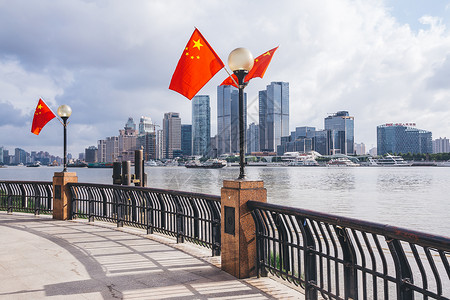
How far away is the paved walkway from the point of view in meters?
5.39

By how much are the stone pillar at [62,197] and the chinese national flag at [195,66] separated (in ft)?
21.7

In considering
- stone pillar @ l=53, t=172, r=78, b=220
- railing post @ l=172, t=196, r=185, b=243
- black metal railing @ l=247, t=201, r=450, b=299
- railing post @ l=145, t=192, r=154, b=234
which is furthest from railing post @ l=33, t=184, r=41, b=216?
black metal railing @ l=247, t=201, r=450, b=299

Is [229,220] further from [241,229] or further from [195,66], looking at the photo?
[195,66]

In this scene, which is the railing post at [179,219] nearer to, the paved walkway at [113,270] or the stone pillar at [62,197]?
the paved walkway at [113,270]

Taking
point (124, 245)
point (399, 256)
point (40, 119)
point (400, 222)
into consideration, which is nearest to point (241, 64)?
point (399, 256)

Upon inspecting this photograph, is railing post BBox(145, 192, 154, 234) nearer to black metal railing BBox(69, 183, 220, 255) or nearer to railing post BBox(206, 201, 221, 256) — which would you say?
black metal railing BBox(69, 183, 220, 255)

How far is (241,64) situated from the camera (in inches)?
267

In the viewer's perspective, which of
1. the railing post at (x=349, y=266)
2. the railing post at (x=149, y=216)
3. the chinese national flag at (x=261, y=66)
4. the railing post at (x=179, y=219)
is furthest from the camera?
the railing post at (x=149, y=216)

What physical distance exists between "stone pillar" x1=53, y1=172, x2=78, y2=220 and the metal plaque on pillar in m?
8.39

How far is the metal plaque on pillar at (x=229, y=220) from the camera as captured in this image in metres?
6.27

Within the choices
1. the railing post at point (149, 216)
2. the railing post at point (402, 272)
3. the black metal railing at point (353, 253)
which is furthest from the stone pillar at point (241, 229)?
the railing post at point (149, 216)

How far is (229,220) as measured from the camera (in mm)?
6359

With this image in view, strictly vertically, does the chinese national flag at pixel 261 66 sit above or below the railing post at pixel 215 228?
above

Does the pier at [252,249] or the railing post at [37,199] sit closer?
the pier at [252,249]
